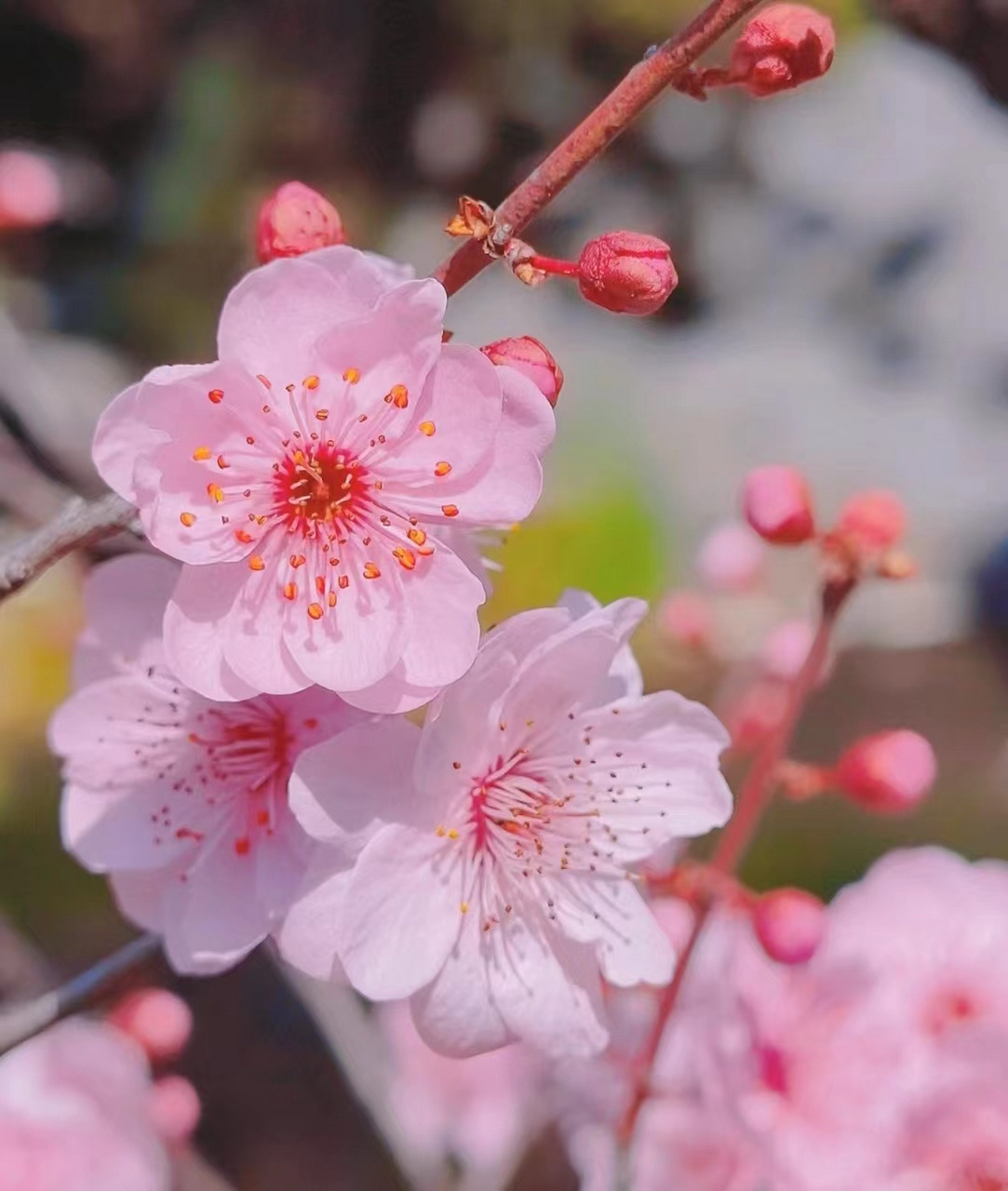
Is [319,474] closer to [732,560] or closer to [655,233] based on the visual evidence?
[732,560]

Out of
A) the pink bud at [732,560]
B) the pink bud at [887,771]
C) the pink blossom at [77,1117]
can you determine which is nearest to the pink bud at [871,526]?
the pink bud at [887,771]

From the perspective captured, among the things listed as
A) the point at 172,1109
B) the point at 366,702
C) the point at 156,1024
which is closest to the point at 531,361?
the point at 366,702

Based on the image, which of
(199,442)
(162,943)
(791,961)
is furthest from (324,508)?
(791,961)

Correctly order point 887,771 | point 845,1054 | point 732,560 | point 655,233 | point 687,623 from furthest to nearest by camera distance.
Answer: point 655,233
point 732,560
point 687,623
point 845,1054
point 887,771

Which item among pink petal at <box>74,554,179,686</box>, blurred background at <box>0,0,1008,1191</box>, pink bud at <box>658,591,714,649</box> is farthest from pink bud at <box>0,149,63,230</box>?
pink bud at <box>658,591,714,649</box>

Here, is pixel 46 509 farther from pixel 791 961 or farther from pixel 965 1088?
pixel 965 1088

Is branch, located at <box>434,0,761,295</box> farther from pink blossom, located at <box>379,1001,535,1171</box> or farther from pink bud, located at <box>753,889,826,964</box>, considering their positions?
pink blossom, located at <box>379,1001,535,1171</box>

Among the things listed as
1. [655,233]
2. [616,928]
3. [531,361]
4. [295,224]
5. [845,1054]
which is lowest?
[845,1054]
